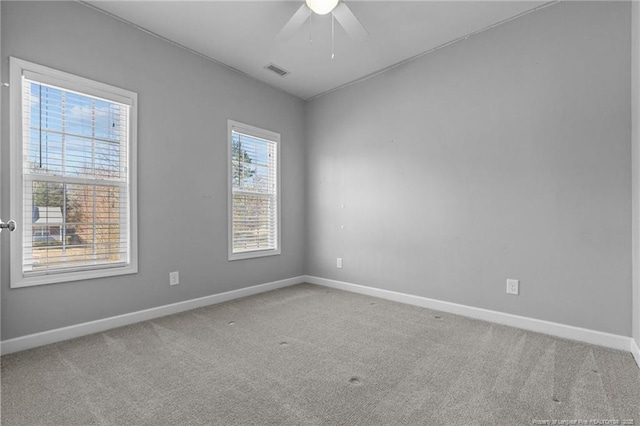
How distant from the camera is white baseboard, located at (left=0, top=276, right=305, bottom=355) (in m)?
2.20

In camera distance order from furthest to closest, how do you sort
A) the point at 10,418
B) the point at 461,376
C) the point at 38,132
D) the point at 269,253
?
the point at 269,253 < the point at 38,132 < the point at 461,376 < the point at 10,418

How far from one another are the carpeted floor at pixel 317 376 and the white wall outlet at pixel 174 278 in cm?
41

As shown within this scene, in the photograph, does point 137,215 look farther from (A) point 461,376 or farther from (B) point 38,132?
(A) point 461,376

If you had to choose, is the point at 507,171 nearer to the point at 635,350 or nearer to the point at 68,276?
the point at 635,350

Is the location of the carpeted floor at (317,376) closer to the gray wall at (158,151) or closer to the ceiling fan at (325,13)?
the gray wall at (158,151)

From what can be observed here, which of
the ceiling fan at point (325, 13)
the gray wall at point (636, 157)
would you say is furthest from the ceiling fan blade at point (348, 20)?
the gray wall at point (636, 157)

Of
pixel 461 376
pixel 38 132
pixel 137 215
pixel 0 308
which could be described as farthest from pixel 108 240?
pixel 461 376

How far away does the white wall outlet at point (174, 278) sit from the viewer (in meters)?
3.05

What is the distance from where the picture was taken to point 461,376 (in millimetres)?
1884

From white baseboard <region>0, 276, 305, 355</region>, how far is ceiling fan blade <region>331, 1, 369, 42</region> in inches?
115

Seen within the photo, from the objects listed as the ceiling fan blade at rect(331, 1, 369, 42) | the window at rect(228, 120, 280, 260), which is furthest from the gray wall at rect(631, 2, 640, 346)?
the window at rect(228, 120, 280, 260)

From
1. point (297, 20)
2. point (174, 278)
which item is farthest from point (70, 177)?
point (297, 20)

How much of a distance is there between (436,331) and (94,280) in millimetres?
2910

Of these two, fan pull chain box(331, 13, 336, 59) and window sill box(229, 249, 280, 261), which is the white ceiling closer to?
fan pull chain box(331, 13, 336, 59)
